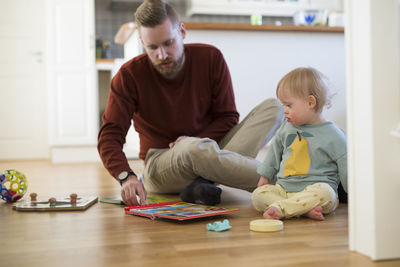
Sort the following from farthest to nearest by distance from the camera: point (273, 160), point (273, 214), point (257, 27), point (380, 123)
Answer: point (257, 27), point (273, 160), point (273, 214), point (380, 123)

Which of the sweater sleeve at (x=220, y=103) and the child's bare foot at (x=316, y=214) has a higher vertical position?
the sweater sleeve at (x=220, y=103)

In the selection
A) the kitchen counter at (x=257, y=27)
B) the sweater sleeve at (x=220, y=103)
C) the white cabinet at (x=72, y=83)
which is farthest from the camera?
the white cabinet at (x=72, y=83)

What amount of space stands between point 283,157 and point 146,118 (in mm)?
619

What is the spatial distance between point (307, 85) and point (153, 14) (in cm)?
59

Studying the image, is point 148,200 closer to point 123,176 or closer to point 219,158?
point 123,176

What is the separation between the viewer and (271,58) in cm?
329

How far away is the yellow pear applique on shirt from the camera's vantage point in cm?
149

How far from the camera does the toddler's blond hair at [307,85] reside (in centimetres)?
150

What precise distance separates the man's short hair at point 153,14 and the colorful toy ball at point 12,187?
740 mm

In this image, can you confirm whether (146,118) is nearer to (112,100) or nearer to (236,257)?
(112,100)

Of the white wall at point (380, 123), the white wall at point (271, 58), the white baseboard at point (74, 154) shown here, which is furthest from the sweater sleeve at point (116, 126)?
the white baseboard at point (74, 154)

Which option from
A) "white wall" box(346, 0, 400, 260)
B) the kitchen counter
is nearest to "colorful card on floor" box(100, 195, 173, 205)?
"white wall" box(346, 0, 400, 260)

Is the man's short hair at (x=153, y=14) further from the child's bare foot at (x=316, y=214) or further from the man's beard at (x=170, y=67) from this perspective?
the child's bare foot at (x=316, y=214)

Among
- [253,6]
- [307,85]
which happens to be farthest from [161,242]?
[253,6]
